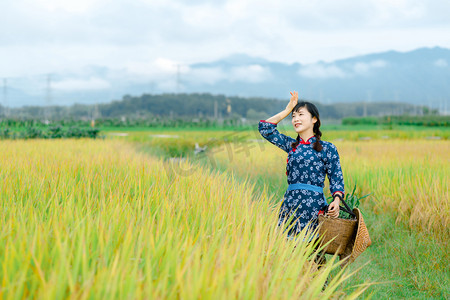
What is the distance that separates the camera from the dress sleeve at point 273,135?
120 inches

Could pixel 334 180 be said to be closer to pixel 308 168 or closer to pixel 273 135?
pixel 308 168

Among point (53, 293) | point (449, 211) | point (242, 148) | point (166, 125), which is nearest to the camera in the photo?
point (53, 293)

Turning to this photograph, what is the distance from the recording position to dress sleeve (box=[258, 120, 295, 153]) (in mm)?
3055

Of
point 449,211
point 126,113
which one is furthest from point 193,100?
point 449,211

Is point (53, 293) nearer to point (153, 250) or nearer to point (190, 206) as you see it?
point (153, 250)

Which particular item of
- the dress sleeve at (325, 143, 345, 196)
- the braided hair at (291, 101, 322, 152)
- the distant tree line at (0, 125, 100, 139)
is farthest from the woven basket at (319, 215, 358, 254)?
the distant tree line at (0, 125, 100, 139)

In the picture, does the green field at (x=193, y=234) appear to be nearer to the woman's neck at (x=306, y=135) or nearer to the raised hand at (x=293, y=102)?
the woman's neck at (x=306, y=135)

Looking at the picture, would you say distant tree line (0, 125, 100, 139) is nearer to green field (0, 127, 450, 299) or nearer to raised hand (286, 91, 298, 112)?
green field (0, 127, 450, 299)

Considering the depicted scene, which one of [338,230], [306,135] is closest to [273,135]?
[306,135]

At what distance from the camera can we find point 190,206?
8.71 ft

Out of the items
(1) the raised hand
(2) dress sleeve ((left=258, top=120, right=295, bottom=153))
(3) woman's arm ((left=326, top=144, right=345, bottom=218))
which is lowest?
(3) woman's arm ((left=326, top=144, right=345, bottom=218))

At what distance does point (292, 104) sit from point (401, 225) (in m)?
2.61

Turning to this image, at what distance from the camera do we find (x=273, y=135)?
10.1 feet

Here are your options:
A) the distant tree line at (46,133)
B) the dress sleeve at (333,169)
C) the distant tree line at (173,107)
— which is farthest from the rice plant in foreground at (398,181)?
the distant tree line at (173,107)
